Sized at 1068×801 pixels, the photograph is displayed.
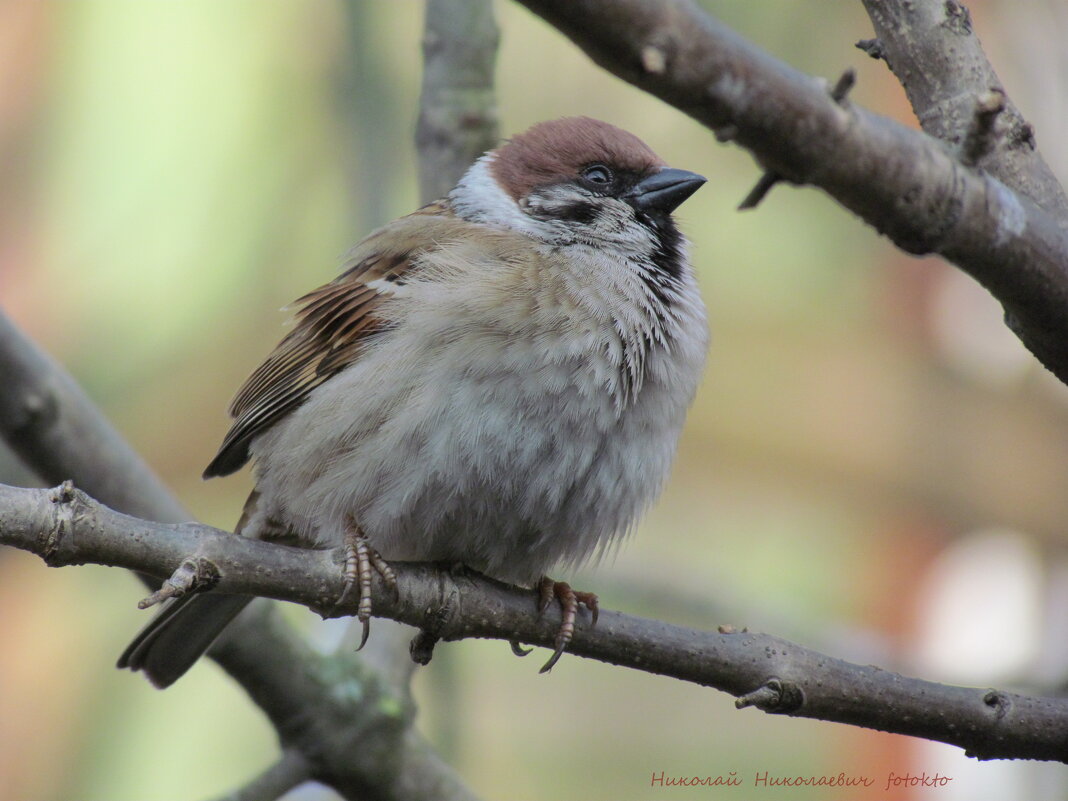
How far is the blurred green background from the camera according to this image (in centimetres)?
613

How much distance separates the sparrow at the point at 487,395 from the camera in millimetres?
3156

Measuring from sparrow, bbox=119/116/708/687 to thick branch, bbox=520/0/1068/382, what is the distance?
1208 mm

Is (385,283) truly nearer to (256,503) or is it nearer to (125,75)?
(256,503)

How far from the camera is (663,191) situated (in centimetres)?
377

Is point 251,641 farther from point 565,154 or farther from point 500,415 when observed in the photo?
point 565,154

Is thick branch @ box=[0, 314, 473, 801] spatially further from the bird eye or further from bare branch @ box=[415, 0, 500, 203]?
the bird eye

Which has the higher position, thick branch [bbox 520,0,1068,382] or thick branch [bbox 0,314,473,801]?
thick branch [bbox 520,0,1068,382]

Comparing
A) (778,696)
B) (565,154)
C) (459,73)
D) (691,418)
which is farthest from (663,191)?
(691,418)

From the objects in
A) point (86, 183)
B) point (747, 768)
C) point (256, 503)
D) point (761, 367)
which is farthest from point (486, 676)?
point (256, 503)

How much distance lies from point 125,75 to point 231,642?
191 inches

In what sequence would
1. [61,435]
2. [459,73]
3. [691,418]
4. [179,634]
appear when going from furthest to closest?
[691,418], [459,73], [179,634], [61,435]

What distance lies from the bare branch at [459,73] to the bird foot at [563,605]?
1708 mm

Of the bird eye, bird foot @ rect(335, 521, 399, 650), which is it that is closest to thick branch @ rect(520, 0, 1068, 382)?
bird foot @ rect(335, 521, 399, 650)

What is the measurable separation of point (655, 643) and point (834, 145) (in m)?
1.27
